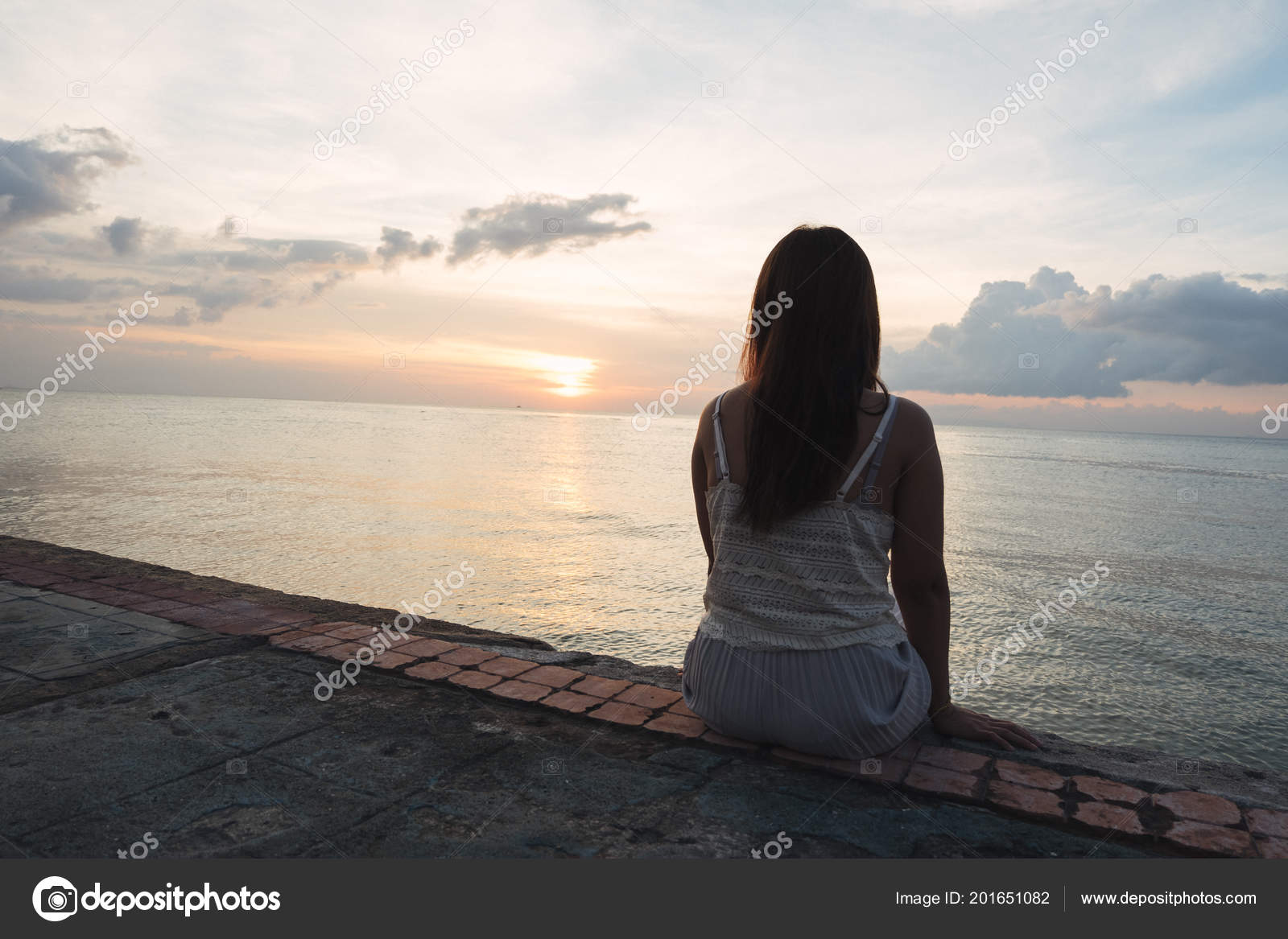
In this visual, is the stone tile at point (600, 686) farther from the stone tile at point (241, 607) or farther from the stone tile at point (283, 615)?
the stone tile at point (241, 607)

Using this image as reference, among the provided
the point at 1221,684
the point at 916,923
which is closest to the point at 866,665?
the point at 916,923

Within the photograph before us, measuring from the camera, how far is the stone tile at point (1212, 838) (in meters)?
1.77

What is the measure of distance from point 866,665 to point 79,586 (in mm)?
3844

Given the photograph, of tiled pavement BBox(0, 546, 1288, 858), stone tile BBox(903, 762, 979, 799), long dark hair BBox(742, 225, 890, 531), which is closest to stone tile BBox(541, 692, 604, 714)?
Result: tiled pavement BBox(0, 546, 1288, 858)

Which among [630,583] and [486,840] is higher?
[486,840]

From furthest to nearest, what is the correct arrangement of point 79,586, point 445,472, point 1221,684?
point 445,472 → point 1221,684 → point 79,586

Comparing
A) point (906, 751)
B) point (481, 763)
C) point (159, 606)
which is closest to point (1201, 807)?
point (906, 751)

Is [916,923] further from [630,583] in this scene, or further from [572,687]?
[630,583]

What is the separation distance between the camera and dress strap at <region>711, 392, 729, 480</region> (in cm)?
232

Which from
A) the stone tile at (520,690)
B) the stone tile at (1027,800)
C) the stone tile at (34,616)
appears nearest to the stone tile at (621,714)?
the stone tile at (520,690)

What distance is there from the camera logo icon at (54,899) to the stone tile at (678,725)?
142cm

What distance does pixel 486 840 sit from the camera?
175 cm

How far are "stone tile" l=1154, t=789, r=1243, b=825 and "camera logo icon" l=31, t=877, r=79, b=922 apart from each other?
8.07ft

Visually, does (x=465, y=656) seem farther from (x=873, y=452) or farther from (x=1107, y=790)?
(x=1107, y=790)
